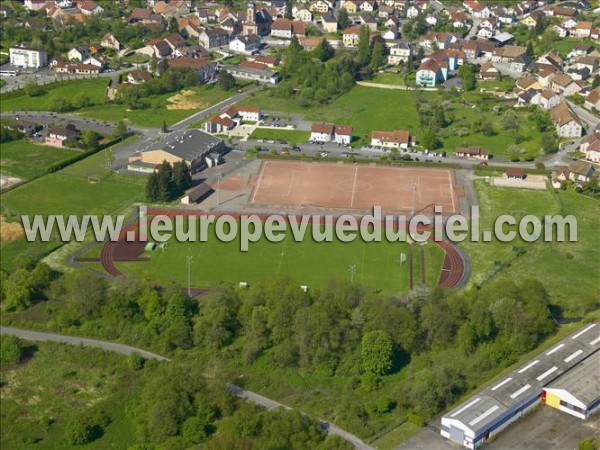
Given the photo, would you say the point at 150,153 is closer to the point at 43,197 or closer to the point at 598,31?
the point at 43,197

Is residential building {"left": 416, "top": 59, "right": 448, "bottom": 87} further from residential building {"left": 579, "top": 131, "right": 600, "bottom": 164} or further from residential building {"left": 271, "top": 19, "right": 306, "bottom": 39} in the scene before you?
residential building {"left": 271, "top": 19, "right": 306, "bottom": 39}

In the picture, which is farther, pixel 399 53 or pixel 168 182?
pixel 399 53

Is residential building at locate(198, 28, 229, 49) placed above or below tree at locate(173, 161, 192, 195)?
above

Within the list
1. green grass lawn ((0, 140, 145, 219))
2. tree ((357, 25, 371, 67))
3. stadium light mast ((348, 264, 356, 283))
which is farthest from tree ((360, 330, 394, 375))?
tree ((357, 25, 371, 67))

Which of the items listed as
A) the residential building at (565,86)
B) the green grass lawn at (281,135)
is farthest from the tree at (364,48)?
the green grass lawn at (281,135)

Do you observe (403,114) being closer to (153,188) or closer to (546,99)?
(546,99)

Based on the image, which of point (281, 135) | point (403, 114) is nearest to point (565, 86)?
point (403, 114)

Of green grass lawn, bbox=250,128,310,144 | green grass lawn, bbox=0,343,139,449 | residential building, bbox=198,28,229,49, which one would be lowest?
green grass lawn, bbox=0,343,139,449
